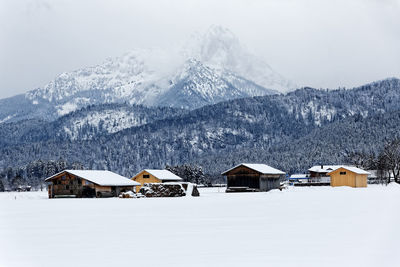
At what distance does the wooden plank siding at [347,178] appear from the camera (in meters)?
112

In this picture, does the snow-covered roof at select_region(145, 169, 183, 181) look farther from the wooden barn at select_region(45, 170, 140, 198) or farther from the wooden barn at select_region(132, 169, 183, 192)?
the wooden barn at select_region(45, 170, 140, 198)

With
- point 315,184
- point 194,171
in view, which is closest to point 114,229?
point 315,184

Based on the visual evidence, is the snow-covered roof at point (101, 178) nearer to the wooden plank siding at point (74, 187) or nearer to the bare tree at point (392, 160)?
the wooden plank siding at point (74, 187)

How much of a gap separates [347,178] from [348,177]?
370 mm

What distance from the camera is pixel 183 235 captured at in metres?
24.4

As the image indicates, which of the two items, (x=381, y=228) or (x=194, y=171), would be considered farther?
(x=194, y=171)

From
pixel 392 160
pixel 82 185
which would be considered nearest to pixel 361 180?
pixel 392 160

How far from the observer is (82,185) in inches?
3403

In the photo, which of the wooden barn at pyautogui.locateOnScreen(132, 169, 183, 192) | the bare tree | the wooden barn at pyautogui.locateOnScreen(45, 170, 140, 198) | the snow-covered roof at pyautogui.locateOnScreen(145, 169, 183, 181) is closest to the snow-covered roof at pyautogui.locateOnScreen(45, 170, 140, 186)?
the wooden barn at pyautogui.locateOnScreen(45, 170, 140, 198)

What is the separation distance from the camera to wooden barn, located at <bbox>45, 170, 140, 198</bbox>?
85938 mm

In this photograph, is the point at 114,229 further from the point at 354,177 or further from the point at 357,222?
the point at 354,177

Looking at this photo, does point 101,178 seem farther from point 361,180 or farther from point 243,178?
point 361,180

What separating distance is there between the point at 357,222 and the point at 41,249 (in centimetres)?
1732

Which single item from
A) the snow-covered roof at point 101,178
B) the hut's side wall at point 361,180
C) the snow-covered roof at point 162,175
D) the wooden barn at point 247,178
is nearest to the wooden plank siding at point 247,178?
the wooden barn at point 247,178
